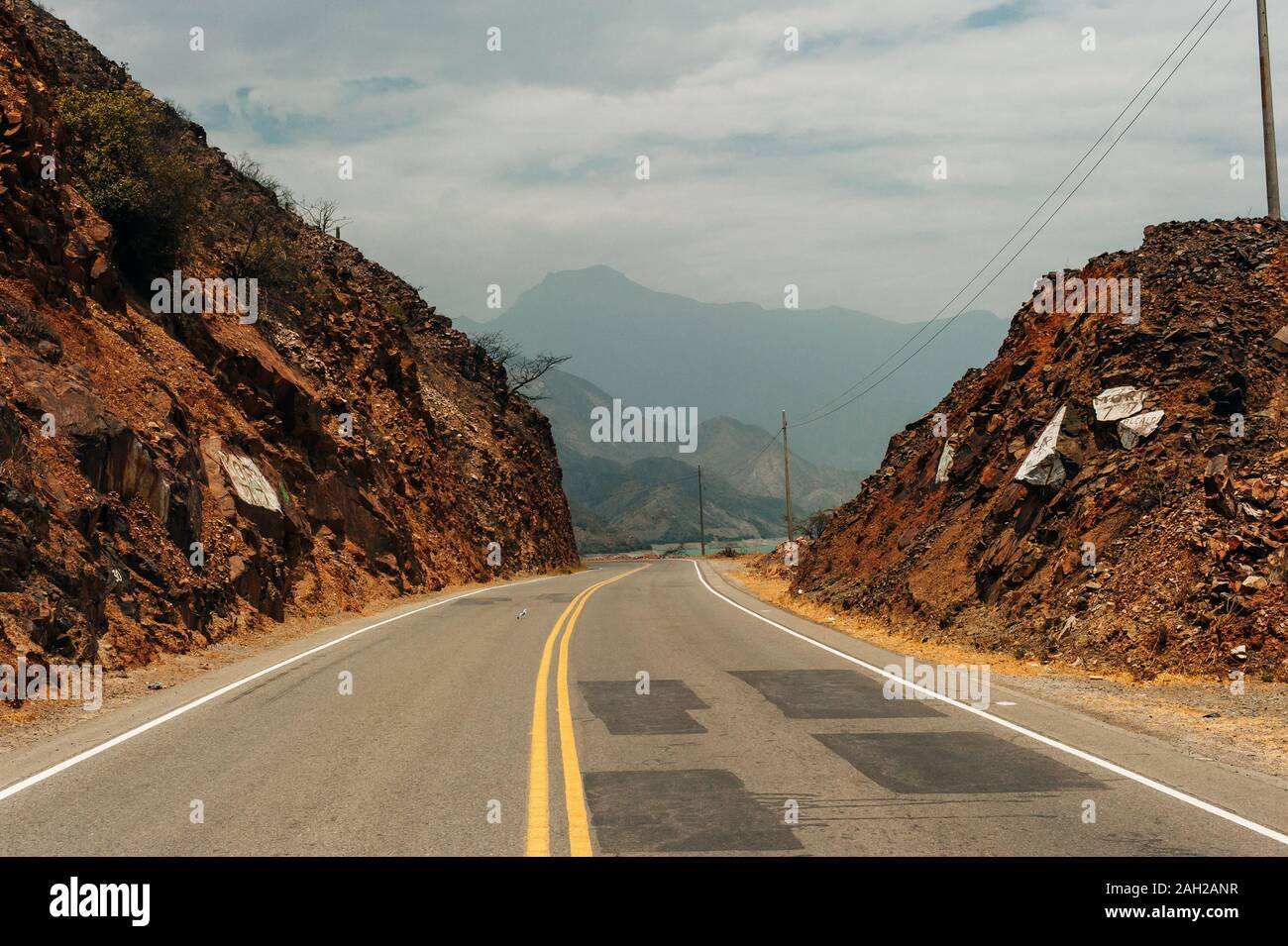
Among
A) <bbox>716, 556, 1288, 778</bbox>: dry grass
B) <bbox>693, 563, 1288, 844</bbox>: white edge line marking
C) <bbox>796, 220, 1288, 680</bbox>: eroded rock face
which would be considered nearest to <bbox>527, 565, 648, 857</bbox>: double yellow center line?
<bbox>693, 563, 1288, 844</bbox>: white edge line marking

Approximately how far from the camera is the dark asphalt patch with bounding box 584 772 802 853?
5977 mm

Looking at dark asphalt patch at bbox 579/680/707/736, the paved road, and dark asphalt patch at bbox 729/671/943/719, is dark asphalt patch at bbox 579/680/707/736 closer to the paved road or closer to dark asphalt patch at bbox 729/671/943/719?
the paved road

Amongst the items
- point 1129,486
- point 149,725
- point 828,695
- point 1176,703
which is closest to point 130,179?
point 149,725

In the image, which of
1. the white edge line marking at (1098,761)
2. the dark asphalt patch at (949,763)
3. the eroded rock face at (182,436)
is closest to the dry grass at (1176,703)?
the white edge line marking at (1098,761)

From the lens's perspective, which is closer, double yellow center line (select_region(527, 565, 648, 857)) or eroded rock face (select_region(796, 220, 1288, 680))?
double yellow center line (select_region(527, 565, 648, 857))

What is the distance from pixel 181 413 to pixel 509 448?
111ft

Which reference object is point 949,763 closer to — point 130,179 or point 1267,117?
point 1267,117

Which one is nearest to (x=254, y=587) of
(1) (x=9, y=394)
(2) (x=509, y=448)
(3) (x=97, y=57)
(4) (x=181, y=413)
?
(4) (x=181, y=413)

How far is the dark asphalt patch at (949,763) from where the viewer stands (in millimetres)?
7422

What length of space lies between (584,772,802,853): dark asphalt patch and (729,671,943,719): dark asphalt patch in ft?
9.81

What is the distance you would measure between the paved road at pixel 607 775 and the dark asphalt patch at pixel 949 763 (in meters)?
0.03

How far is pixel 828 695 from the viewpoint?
11609 mm

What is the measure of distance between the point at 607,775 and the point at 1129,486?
12296mm
